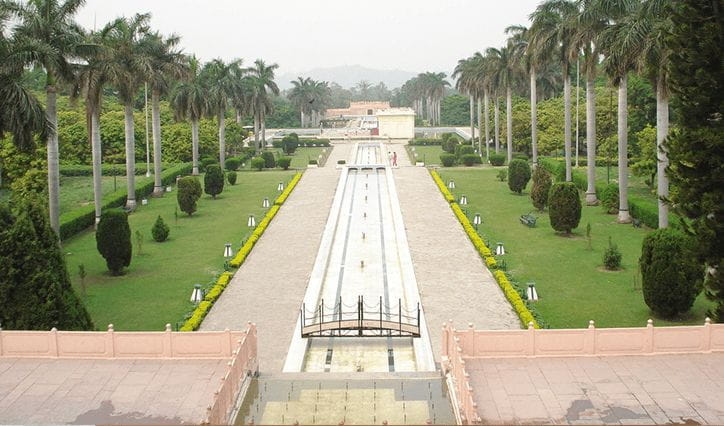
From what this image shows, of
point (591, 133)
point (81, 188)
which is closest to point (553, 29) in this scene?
point (591, 133)

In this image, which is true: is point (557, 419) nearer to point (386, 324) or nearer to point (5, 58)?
point (386, 324)

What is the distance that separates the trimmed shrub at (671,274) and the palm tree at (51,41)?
17.7m

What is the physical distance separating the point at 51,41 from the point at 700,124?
765 inches

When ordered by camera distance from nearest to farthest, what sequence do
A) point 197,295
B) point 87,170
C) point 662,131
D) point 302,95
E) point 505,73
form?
1. point 197,295
2. point 662,131
3. point 87,170
4. point 505,73
5. point 302,95

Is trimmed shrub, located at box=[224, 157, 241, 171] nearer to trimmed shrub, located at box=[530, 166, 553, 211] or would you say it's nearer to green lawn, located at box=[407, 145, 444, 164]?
green lawn, located at box=[407, 145, 444, 164]

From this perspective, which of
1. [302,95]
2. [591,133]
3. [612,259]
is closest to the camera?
[612,259]

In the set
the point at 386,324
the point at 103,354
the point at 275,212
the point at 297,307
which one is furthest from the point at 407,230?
the point at 103,354

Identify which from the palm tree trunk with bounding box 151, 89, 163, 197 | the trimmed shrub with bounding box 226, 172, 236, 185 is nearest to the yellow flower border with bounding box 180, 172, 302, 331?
the trimmed shrub with bounding box 226, 172, 236, 185

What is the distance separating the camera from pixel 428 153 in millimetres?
73000

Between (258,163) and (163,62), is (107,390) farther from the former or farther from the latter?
(258,163)

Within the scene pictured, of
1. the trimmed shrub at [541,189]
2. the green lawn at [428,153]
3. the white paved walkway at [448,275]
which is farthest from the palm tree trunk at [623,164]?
the green lawn at [428,153]

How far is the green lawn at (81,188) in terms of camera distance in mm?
41006

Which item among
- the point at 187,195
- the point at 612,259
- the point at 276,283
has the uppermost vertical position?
the point at 187,195

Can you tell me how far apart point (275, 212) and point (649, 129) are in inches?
674
